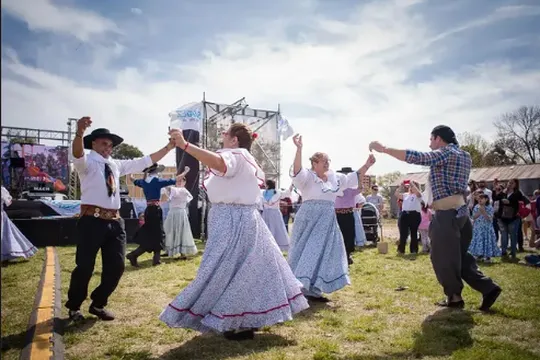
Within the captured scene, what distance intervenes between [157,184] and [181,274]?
6.37 feet

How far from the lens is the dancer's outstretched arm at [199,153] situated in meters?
3.21

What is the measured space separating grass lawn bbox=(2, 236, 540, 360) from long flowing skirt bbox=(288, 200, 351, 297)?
29cm

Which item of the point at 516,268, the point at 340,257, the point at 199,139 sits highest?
the point at 199,139

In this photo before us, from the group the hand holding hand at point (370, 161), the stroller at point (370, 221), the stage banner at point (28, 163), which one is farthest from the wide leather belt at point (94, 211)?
the stroller at point (370, 221)

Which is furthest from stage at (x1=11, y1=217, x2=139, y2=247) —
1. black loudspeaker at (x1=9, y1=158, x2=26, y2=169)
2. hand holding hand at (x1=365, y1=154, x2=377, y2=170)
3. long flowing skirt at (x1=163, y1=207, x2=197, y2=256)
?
long flowing skirt at (x1=163, y1=207, x2=197, y2=256)

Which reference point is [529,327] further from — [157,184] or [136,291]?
[157,184]

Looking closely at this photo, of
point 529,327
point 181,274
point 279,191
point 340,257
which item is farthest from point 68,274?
point 529,327

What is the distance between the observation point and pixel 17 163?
4.73 ft

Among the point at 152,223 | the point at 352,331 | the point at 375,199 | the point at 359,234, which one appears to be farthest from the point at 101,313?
the point at 375,199

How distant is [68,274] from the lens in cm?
729

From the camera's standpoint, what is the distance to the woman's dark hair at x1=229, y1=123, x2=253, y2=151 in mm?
3914

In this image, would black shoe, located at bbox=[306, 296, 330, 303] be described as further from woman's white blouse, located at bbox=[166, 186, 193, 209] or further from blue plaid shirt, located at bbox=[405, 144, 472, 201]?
woman's white blouse, located at bbox=[166, 186, 193, 209]

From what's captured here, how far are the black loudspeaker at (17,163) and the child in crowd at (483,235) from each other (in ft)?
31.7

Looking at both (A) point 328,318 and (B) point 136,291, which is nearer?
(A) point 328,318
